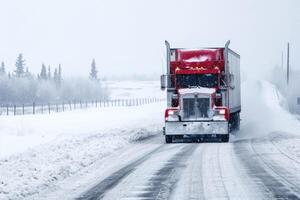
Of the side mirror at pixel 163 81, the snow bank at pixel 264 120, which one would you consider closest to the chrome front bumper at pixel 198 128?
the side mirror at pixel 163 81

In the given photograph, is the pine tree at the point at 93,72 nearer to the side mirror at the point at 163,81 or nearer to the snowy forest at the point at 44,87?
the snowy forest at the point at 44,87

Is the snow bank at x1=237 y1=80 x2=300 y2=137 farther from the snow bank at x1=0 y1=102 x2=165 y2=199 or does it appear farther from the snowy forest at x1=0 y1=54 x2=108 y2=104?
the snowy forest at x1=0 y1=54 x2=108 y2=104

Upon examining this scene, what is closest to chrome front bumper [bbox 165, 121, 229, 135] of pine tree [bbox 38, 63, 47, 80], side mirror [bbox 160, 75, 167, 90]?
side mirror [bbox 160, 75, 167, 90]

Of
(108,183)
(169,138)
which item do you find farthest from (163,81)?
(108,183)

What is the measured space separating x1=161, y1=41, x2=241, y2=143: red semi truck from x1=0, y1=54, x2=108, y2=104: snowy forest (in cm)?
9450

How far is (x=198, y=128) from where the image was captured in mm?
25062

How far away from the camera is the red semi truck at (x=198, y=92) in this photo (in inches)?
988

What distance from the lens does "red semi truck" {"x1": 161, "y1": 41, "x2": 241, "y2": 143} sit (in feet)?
82.3

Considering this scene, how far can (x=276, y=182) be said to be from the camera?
518 inches

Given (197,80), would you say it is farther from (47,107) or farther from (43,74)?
(43,74)

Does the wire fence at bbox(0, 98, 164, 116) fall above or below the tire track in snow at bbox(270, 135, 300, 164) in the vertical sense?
below

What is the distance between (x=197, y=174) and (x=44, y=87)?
123 meters

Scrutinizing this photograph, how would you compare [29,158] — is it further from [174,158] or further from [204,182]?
[204,182]

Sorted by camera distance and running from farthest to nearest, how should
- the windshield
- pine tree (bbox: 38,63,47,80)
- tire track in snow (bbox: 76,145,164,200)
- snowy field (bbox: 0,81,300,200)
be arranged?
pine tree (bbox: 38,63,47,80) → the windshield → snowy field (bbox: 0,81,300,200) → tire track in snow (bbox: 76,145,164,200)
